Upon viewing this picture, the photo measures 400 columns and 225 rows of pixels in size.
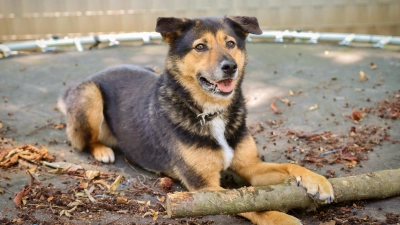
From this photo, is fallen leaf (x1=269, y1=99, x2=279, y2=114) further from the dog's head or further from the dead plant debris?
the dead plant debris

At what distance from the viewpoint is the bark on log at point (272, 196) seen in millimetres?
3539

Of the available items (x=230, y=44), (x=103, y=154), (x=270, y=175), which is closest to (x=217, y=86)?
(x=230, y=44)

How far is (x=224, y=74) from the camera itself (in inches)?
168

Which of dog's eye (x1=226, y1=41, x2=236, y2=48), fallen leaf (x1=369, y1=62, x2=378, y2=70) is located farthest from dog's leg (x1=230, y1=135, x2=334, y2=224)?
fallen leaf (x1=369, y1=62, x2=378, y2=70)

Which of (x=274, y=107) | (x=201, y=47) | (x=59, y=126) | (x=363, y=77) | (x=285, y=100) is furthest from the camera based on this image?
(x=363, y=77)

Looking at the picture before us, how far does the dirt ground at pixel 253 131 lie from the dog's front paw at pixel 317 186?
190 mm

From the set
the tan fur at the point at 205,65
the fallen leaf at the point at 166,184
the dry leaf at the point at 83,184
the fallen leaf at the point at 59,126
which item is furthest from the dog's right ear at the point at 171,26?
the fallen leaf at the point at 59,126

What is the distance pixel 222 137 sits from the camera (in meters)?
4.56

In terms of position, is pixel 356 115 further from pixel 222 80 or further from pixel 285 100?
pixel 222 80

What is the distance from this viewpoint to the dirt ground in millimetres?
4152

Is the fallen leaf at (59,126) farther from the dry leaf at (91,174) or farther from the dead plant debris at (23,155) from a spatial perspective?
the dry leaf at (91,174)

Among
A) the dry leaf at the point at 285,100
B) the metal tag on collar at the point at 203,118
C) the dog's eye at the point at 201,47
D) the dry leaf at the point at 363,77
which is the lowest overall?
the dry leaf at the point at 285,100

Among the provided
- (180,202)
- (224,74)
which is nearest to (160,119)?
(224,74)

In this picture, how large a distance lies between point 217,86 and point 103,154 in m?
1.74
